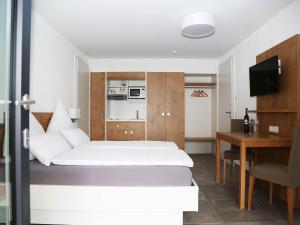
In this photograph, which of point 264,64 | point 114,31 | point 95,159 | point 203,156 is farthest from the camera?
point 203,156

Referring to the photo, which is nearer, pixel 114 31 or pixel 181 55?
pixel 114 31

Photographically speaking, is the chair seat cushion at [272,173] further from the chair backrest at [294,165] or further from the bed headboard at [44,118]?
the bed headboard at [44,118]

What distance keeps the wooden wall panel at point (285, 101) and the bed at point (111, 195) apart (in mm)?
1472

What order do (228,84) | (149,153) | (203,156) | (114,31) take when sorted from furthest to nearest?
(203,156) → (228,84) → (114,31) → (149,153)

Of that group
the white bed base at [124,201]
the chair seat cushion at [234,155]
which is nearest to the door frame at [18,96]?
the white bed base at [124,201]

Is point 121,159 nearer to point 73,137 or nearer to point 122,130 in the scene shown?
point 73,137

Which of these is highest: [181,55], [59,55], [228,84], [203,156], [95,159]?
[181,55]

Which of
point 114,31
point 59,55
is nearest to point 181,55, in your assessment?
point 114,31

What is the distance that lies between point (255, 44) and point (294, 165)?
89.1 inches

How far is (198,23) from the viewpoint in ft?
8.88

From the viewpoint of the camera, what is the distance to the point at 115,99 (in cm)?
529

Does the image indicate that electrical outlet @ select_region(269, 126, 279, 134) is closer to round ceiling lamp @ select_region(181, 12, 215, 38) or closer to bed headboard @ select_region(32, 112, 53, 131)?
round ceiling lamp @ select_region(181, 12, 215, 38)

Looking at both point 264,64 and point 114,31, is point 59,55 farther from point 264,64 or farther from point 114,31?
point 264,64

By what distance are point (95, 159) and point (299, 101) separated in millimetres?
2269
